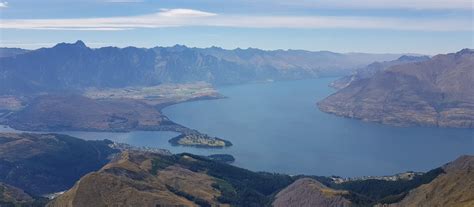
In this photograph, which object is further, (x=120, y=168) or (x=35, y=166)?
(x=35, y=166)

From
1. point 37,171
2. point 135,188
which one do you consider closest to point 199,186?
point 135,188

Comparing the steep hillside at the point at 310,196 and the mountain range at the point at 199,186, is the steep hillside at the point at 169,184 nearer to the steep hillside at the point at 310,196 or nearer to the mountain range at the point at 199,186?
the mountain range at the point at 199,186

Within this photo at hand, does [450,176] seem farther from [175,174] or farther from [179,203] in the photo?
[175,174]

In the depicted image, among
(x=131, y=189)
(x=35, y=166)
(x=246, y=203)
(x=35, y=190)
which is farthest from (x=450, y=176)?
(x=35, y=166)

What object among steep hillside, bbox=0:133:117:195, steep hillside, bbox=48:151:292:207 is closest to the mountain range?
steep hillside, bbox=48:151:292:207

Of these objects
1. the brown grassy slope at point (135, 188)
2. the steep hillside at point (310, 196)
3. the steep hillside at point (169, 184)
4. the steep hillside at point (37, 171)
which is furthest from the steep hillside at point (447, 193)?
the steep hillside at point (37, 171)

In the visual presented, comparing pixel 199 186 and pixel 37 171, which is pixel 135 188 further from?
pixel 37 171

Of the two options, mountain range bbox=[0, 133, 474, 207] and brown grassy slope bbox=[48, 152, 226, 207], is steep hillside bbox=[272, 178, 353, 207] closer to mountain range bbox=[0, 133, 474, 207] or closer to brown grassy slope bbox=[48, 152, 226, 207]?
mountain range bbox=[0, 133, 474, 207]
